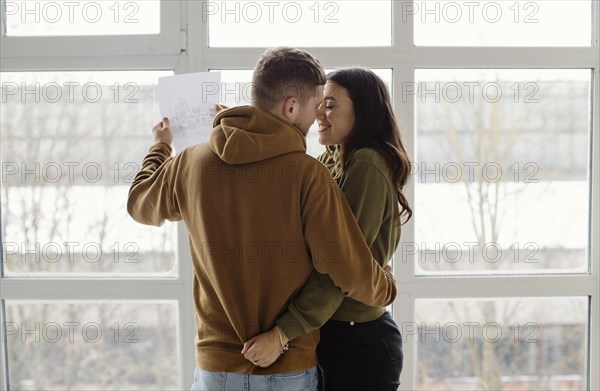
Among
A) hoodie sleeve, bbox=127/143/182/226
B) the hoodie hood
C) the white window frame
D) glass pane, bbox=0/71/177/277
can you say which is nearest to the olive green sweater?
the hoodie hood

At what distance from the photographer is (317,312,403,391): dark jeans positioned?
140 cm

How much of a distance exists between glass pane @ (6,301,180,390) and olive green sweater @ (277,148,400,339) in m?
0.79

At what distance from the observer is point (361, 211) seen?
4.37 ft

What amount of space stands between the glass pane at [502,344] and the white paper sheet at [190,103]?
937mm

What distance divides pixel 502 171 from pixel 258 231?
3.51 ft

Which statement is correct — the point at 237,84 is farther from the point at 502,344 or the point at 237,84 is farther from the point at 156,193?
the point at 502,344

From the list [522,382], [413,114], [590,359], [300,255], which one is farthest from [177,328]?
[590,359]

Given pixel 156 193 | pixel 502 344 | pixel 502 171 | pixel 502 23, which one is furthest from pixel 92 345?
pixel 502 23

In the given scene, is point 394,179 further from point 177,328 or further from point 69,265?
point 69,265

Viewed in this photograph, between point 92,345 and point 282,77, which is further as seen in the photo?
point 92,345

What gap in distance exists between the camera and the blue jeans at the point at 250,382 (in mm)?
1277

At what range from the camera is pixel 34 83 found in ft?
6.38

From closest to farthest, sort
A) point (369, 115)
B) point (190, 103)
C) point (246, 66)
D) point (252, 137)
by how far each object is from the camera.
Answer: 1. point (252, 137)
2. point (369, 115)
3. point (190, 103)
4. point (246, 66)

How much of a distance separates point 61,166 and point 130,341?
614mm
